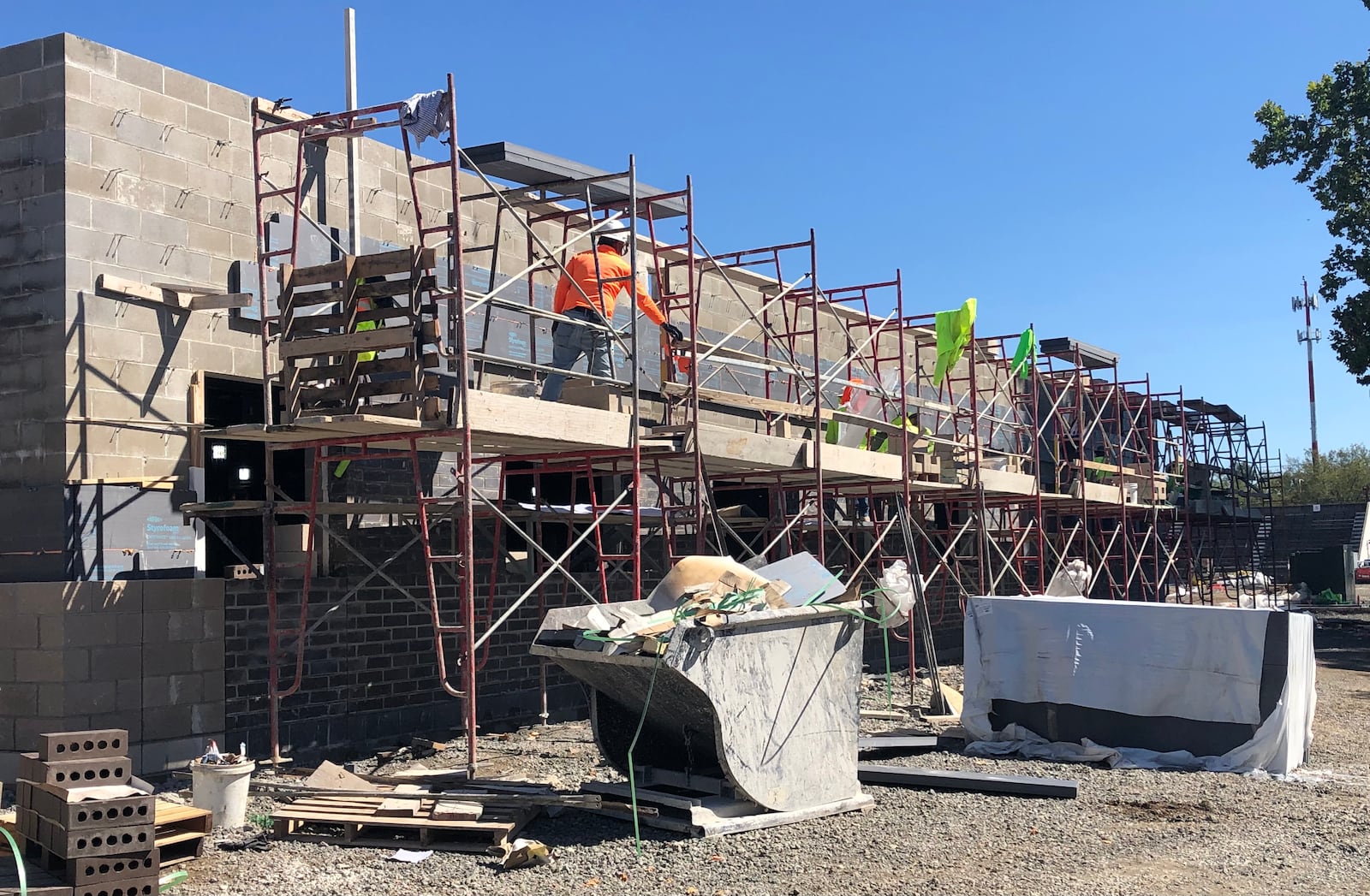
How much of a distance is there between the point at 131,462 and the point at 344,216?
10.8 feet

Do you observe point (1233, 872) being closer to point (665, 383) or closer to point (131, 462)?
point (665, 383)

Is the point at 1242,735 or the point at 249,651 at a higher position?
the point at 249,651

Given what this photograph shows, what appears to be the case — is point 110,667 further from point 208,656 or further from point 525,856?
point 525,856

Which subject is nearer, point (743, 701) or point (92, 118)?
point (743, 701)

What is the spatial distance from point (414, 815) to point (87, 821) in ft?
6.80

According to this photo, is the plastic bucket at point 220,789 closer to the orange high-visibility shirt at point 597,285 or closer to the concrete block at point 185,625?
the concrete block at point 185,625

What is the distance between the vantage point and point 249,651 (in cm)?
1094

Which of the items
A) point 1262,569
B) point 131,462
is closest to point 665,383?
point 131,462

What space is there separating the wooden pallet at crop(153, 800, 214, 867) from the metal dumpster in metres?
2.32

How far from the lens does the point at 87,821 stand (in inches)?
262

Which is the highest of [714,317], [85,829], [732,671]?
[714,317]

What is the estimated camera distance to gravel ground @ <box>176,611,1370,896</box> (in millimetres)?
7242

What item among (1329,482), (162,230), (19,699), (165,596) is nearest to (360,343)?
(162,230)

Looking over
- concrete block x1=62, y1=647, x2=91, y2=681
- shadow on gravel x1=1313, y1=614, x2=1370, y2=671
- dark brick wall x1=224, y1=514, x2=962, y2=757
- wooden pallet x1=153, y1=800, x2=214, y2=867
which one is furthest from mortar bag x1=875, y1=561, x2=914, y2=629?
shadow on gravel x1=1313, y1=614, x2=1370, y2=671
